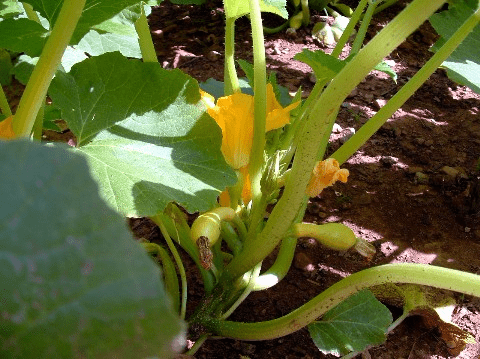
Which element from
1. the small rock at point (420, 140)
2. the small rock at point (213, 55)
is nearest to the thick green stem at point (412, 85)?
the small rock at point (420, 140)

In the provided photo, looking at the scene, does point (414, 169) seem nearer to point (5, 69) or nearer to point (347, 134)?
point (347, 134)

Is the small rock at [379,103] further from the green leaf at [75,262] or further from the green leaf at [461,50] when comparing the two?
the green leaf at [75,262]

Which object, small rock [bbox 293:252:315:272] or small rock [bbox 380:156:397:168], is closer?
small rock [bbox 293:252:315:272]

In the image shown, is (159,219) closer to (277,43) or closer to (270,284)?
(270,284)

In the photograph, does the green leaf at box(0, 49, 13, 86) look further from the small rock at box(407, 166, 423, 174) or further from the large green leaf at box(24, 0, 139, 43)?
the small rock at box(407, 166, 423, 174)

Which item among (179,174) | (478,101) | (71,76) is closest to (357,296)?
(179,174)

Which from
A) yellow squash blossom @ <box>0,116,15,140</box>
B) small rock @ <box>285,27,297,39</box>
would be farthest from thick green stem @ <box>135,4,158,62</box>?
small rock @ <box>285,27,297,39</box>
